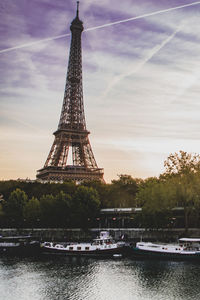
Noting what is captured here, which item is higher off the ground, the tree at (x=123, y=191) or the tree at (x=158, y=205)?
the tree at (x=123, y=191)

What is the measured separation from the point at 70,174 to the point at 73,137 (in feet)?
45.6

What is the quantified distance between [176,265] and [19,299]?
2230 centimetres

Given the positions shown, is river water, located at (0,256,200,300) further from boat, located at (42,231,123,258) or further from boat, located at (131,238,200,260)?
boat, located at (42,231,123,258)

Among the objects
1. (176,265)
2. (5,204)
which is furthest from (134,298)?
(5,204)

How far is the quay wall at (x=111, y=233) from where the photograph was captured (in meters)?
67.9

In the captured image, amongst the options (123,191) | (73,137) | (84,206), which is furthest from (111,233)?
(73,137)

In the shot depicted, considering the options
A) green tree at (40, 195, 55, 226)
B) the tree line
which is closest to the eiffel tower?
the tree line

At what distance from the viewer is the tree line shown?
64938 mm

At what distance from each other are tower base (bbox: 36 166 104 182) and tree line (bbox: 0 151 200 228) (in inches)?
360

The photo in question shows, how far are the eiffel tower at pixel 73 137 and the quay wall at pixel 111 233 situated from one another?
109ft

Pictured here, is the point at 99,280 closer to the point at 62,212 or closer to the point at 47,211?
the point at 62,212

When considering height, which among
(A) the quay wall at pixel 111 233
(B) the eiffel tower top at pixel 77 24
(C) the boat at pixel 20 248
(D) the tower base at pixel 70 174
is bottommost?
(C) the boat at pixel 20 248

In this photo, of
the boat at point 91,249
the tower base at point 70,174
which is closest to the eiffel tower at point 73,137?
the tower base at point 70,174

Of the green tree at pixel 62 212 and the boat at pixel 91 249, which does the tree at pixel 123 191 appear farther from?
the boat at pixel 91 249
